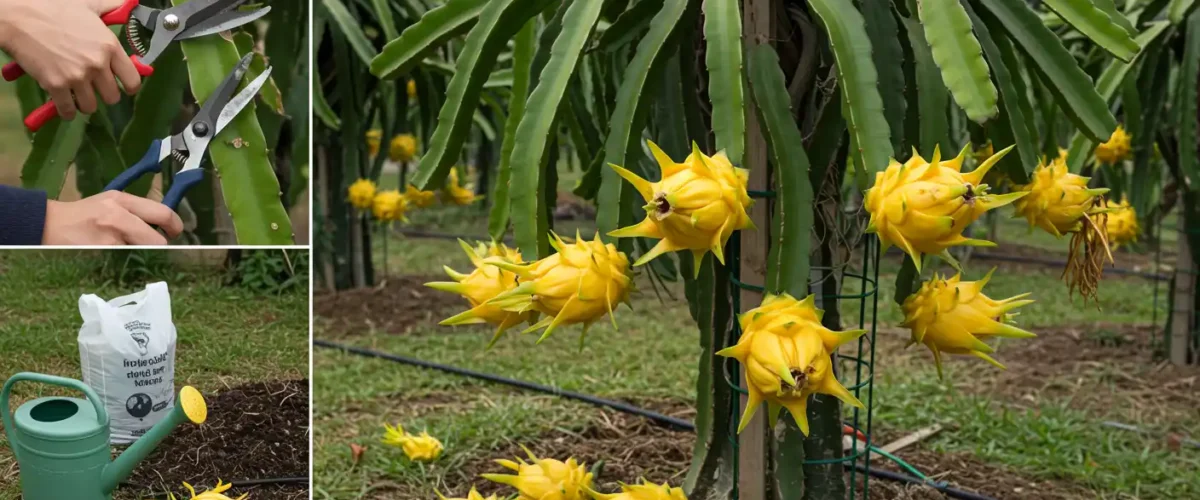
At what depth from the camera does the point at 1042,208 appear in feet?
4.03

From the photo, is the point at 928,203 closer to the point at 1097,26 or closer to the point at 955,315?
the point at 955,315

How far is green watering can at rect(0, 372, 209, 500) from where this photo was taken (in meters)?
1.06

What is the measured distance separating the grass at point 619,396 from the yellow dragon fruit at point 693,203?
1.50ft

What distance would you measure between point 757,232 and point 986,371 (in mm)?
1966

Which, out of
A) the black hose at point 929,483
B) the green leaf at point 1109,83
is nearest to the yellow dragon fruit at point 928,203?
the black hose at point 929,483

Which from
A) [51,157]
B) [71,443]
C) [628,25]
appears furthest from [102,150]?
[628,25]

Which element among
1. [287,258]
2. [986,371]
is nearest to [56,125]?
[287,258]

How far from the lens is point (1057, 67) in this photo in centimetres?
117

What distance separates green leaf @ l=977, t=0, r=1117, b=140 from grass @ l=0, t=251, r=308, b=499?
927 mm

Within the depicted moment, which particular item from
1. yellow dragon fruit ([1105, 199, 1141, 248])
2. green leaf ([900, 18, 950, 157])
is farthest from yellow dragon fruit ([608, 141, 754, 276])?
yellow dragon fruit ([1105, 199, 1141, 248])

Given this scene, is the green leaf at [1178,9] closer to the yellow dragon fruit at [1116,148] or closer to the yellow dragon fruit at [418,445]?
the yellow dragon fruit at [1116,148]

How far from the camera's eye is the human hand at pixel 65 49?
0.95 m

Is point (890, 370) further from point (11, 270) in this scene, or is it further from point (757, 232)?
point (11, 270)

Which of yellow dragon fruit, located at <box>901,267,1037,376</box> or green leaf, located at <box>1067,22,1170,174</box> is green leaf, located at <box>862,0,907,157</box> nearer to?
yellow dragon fruit, located at <box>901,267,1037,376</box>
